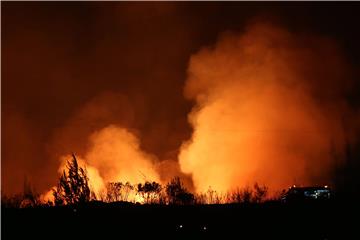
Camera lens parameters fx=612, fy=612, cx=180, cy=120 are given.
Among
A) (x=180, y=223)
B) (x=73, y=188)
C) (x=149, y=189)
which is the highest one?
(x=149, y=189)

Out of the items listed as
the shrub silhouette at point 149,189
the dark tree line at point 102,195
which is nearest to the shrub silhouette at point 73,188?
the dark tree line at point 102,195

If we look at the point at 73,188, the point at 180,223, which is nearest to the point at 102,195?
the point at 73,188

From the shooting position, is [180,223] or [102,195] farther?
[102,195]

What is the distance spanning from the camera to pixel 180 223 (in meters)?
24.2

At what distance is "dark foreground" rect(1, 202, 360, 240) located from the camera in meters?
23.4

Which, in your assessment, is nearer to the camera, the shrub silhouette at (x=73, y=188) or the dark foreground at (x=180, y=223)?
the dark foreground at (x=180, y=223)

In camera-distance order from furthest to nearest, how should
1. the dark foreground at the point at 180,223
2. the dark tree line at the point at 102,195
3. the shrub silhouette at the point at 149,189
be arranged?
the shrub silhouette at the point at 149,189 → the dark tree line at the point at 102,195 → the dark foreground at the point at 180,223

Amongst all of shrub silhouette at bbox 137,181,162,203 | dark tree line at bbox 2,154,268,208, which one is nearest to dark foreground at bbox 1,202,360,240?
dark tree line at bbox 2,154,268,208

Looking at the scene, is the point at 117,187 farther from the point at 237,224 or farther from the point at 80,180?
the point at 237,224

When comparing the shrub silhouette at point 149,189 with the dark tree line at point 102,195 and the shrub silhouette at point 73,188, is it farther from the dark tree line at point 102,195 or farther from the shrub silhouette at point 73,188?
the shrub silhouette at point 73,188

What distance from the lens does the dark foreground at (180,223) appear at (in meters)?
23.4

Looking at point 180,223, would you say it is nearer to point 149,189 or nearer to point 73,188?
point 73,188

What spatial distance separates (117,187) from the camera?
38.1 meters

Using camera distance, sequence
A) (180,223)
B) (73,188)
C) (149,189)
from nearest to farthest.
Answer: (180,223)
(73,188)
(149,189)
